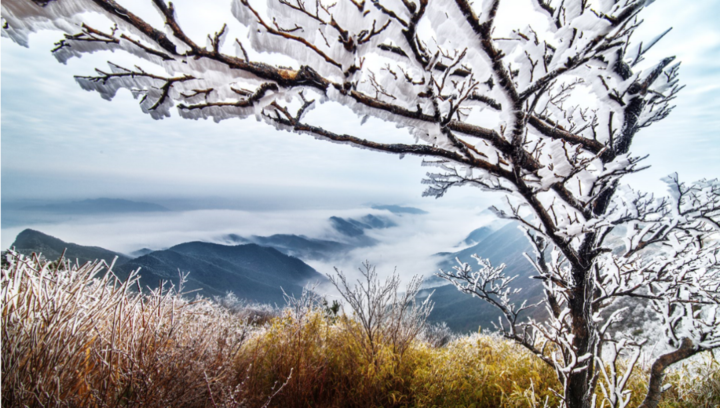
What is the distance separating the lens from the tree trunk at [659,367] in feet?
8.27

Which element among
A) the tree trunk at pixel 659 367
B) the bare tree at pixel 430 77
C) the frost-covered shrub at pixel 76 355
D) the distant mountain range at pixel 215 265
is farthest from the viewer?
the distant mountain range at pixel 215 265

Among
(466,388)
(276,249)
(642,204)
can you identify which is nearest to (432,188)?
(642,204)

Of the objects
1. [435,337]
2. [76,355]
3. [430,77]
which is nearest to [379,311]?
[76,355]

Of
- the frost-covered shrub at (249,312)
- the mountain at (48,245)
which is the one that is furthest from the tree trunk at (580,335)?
the mountain at (48,245)

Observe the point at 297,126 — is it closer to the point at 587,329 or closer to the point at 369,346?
the point at 587,329

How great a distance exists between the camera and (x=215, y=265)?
A: 5012 cm

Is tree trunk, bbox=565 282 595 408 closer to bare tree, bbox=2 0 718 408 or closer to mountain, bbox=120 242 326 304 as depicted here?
bare tree, bbox=2 0 718 408

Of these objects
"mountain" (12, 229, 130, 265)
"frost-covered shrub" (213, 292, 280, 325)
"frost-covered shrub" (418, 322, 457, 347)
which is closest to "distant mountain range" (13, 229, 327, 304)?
"mountain" (12, 229, 130, 265)

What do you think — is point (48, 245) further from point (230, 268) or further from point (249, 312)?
point (249, 312)

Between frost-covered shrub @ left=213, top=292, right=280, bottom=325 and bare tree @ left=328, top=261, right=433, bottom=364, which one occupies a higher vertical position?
bare tree @ left=328, top=261, right=433, bottom=364

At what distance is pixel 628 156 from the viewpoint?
1141 millimetres

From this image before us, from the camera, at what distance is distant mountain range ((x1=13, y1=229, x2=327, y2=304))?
1313 inches

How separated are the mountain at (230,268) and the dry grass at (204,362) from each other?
32.1 meters

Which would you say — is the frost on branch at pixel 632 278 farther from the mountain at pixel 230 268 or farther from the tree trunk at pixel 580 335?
the mountain at pixel 230 268
